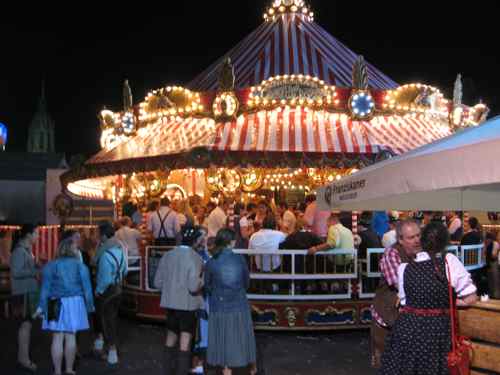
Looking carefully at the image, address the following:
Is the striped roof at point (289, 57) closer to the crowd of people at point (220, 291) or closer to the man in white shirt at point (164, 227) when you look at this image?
the man in white shirt at point (164, 227)

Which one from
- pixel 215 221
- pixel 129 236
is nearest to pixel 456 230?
pixel 215 221

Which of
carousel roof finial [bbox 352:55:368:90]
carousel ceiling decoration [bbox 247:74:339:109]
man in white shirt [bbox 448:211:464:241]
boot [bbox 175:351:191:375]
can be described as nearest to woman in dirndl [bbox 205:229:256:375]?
boot [bbox 175:351:191:375]

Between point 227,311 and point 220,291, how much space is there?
0.67 feet

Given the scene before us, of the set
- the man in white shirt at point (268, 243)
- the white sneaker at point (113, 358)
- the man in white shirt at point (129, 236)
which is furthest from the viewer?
the man in white shirt at point (129, 236)

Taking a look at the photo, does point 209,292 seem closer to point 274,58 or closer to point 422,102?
point 422,102

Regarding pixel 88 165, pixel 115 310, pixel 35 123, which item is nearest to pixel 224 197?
pixel 88 165

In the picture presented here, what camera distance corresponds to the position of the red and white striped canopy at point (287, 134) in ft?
43.1

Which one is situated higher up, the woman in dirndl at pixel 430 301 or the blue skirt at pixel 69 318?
the woman in dirndl at pixel 430 301

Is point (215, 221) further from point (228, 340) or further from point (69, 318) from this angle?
point (228, 340)

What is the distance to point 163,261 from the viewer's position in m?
6.95

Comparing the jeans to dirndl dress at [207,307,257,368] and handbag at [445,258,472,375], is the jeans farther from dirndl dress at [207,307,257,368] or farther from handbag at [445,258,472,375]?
handbag at [445,258,472,375]

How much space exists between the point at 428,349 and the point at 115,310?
447cm

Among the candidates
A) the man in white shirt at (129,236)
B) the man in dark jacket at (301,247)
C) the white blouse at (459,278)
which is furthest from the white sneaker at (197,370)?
the man in white shirt at (129,236)

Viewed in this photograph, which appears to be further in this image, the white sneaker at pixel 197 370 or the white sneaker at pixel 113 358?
the white sneaker at pixel 113 358
